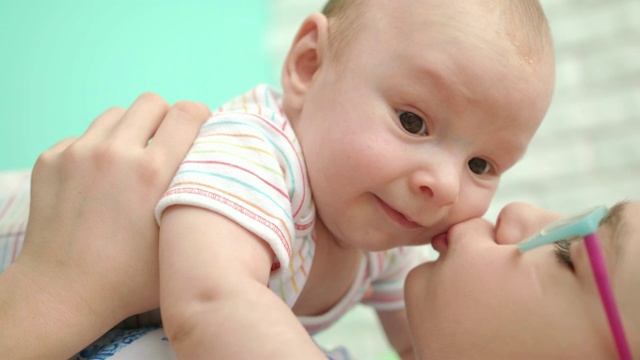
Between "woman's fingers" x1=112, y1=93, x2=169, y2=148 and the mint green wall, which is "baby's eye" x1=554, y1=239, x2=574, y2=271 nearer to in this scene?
"woman's fingers" x1=112, y1=93, x2=169, y2=148

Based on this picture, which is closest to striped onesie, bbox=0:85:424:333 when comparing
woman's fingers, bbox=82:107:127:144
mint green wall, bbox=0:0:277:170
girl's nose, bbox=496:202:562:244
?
woman's fingers, bbox=82:107:127:144

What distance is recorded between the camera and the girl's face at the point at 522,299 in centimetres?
60

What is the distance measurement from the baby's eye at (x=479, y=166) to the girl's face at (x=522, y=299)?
0.09 m

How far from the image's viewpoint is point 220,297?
0.56 m

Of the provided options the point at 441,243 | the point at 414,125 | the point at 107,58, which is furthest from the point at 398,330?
the point at 107,58

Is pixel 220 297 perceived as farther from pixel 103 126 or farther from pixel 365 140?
pixel 103 126

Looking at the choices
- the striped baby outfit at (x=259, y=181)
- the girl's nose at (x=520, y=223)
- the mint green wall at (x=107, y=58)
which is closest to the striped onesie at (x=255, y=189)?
the striped baby outfit at (x=259, y=181)

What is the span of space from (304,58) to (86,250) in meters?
0.38

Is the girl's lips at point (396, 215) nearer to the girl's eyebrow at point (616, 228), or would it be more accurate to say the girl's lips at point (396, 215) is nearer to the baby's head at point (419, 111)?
the baby's head at point (419, 111)

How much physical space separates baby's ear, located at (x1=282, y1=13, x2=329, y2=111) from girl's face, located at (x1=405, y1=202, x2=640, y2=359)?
0.94ft

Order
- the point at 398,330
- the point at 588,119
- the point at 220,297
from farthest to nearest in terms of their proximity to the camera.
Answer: the point at 588,119 → the point at 398,330 → the point at 220,297

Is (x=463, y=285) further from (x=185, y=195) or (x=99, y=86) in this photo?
(x=99, y=86)

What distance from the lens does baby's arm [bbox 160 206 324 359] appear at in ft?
1.78

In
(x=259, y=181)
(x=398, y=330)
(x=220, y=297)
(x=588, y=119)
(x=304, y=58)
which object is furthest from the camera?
(x=588, y=119)
